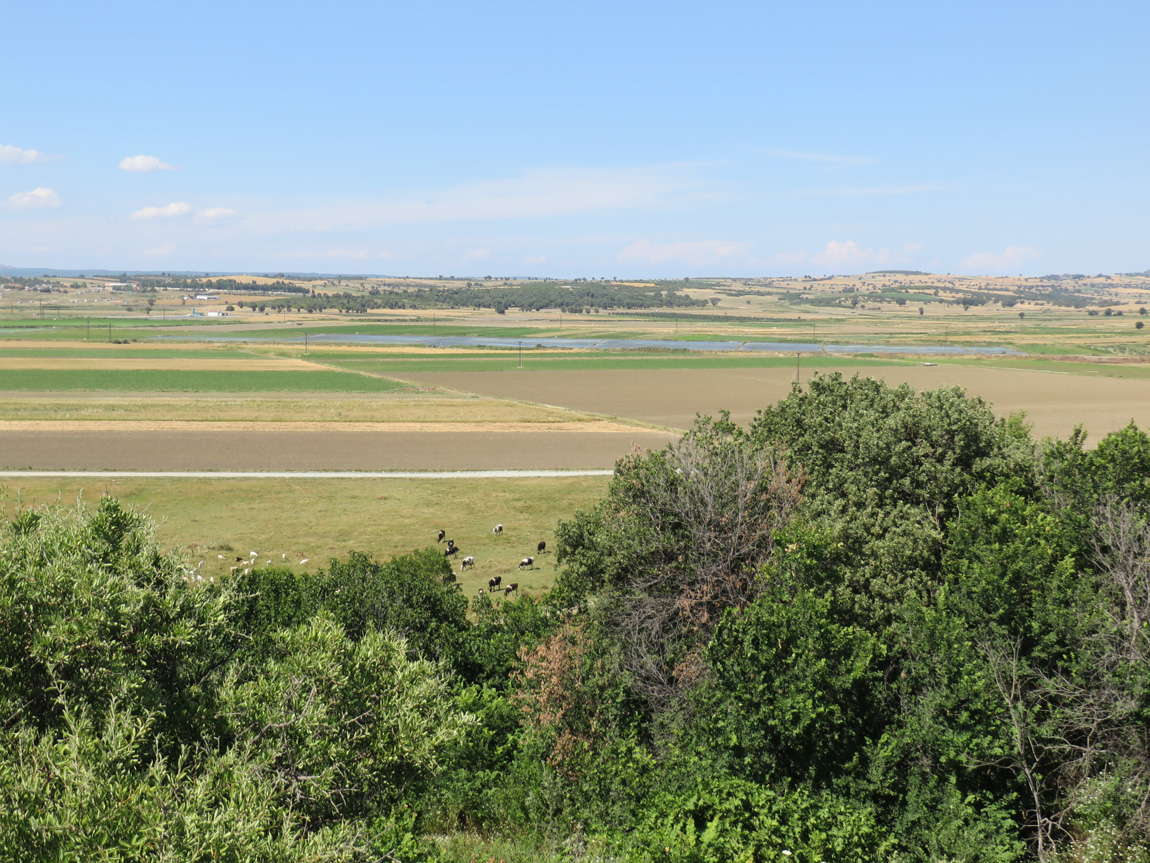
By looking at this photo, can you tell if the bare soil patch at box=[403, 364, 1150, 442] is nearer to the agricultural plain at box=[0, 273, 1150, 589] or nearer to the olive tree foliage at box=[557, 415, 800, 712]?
the agricultural plain at box=[0, 273, 1150, 589]

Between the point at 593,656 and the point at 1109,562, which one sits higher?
the point at 1109,562

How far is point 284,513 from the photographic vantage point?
47375 mm

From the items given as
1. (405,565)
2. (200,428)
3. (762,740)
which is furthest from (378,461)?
(762,740)

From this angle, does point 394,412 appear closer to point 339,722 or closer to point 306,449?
point 306,449

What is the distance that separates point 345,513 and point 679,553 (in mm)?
30359

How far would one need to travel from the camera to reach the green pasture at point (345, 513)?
131ft

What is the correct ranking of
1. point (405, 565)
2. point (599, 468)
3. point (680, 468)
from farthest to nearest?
point (599, 468) < point (405, 565) < point (680, 468)

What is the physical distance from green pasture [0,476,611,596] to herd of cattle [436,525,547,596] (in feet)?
1.28

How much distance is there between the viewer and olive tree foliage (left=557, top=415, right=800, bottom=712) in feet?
67.1

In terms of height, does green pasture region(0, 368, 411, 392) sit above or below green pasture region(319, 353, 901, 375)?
below

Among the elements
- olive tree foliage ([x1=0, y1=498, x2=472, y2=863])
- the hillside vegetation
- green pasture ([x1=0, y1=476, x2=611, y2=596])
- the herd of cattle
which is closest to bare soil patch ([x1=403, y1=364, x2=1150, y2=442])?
green pasture ([x1=0, y1=476, x2=611, y2=596])

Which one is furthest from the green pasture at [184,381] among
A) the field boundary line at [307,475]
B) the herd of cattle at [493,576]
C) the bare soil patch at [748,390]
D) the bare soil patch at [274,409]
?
the herd of cattle at [493,576]

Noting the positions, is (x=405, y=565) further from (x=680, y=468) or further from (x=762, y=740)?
(x=762, y=740)

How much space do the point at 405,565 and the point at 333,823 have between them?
20.3 m
